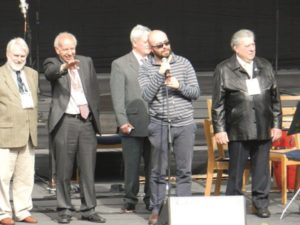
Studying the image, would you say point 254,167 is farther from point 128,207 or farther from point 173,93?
point 128,207

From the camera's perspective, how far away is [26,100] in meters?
9.20

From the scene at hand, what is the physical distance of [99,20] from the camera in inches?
637

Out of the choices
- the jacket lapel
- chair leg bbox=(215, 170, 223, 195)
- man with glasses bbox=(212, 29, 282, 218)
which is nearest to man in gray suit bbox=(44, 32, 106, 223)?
the jacket lapel

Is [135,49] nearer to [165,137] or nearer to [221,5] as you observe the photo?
[165,137]

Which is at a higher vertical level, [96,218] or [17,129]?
[17,129]

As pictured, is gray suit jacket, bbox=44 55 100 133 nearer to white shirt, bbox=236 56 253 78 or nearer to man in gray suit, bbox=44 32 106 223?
man in gray suit, bbox=44 32 106 223

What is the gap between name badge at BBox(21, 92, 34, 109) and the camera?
30.1 ft

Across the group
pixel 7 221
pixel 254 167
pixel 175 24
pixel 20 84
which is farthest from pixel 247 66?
pixel 175 24

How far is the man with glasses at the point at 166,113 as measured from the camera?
8914 mm

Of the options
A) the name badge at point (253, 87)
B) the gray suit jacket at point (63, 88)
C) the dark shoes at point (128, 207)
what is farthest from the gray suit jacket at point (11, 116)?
the name badge at point (253, 87)

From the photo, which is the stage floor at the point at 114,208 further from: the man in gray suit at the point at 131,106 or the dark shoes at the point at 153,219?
the man in gray suit at the point at 131,106

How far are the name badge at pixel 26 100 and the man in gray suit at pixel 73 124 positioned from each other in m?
0.22

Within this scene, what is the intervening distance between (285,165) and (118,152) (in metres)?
2.73

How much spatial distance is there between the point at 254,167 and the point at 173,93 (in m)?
1.18
